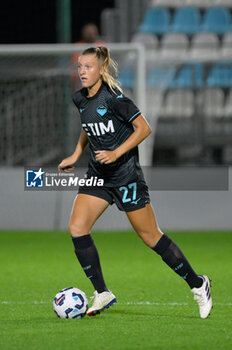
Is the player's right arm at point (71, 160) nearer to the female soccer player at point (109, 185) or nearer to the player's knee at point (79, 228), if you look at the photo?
the female soccer player at point (109, 185)

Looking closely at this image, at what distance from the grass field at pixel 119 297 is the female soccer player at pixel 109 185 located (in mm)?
297

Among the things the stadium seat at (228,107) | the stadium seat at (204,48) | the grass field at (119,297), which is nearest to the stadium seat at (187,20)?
the stadium seat at (204,48)

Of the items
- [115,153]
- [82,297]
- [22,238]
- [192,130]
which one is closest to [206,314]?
[82,297]

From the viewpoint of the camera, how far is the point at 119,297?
22.4ft

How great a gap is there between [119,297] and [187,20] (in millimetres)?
11945

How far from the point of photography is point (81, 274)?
8.44m

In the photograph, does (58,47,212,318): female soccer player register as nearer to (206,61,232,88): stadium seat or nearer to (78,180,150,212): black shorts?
(78,180,150,212): black shorts

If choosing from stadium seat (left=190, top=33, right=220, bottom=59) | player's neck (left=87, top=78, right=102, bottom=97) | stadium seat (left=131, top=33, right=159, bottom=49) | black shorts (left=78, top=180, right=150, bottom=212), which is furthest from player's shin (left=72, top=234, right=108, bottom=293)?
stadium seat (left=131, top=33, right=159, bottom=49)

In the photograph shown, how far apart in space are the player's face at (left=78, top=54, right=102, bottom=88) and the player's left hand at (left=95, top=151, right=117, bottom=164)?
0.55 m

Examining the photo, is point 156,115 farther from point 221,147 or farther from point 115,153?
point 115,153

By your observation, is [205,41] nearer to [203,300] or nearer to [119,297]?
[119,297]

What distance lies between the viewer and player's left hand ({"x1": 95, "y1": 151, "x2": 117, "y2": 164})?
545 cm

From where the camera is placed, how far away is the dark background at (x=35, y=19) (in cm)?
1883

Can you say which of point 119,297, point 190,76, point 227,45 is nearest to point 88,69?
point 119,297
